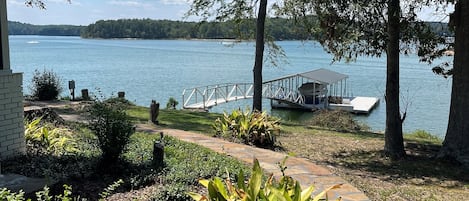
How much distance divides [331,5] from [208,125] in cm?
441

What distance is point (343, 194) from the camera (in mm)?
4680

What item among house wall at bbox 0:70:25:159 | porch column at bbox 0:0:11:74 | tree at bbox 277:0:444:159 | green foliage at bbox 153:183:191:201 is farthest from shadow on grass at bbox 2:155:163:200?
tree at bbox 277:0:444:159

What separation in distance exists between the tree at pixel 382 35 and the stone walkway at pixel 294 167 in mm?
2619

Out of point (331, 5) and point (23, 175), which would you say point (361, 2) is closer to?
point (331, 5)

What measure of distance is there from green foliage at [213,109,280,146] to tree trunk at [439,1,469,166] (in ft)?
9.88

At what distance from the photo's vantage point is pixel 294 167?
572 centimetres

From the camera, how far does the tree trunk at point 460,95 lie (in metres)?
7.66

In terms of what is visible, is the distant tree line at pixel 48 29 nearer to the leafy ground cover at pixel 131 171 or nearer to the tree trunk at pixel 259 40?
the tree trunk at pixel 259 40

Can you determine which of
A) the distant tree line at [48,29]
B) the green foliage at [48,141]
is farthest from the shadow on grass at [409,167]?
the distant tree line at [48,29]

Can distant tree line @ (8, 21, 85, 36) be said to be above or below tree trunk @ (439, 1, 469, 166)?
above

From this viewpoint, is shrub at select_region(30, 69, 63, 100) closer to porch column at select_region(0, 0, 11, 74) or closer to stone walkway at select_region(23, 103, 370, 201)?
stone walkway at select_region(23, 103, 370, 201)

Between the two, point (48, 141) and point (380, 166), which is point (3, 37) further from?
point (380, 166)

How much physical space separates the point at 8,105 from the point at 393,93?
235 inches

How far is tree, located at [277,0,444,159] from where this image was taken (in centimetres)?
790
